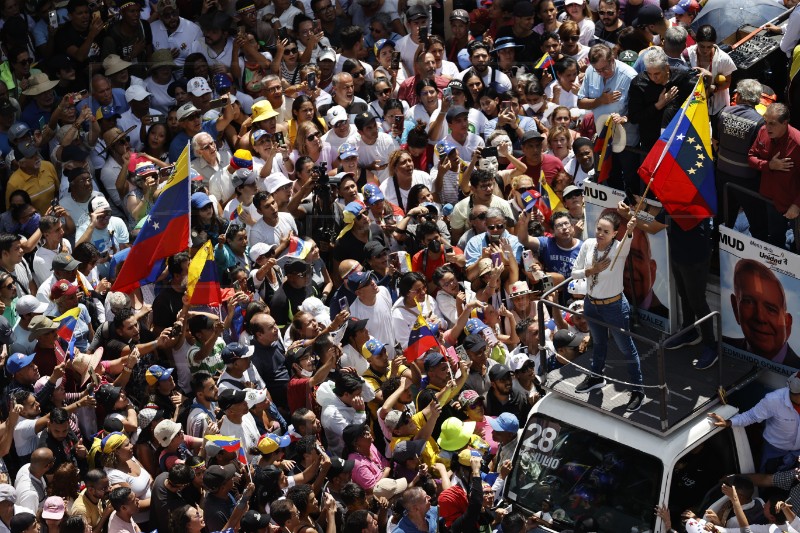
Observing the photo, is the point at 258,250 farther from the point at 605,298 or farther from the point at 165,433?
the point at 605,298

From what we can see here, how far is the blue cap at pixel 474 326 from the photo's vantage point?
15.6 m

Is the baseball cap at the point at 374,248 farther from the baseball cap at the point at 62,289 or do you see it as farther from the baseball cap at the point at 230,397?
the baseball cap at the point at 62,289

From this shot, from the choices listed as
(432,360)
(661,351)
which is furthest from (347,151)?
(661,351)

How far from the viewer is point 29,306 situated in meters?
14.7

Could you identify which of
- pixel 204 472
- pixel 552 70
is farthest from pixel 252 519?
pixel 552 70

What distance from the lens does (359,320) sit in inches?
610

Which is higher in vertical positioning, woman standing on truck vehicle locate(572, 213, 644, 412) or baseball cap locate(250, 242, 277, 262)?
woman standing on truck vehicle locate(572, 213, 644, 412)

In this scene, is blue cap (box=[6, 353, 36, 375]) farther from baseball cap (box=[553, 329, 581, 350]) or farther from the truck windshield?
baseball cap (box=[553, 329, 581, 350])

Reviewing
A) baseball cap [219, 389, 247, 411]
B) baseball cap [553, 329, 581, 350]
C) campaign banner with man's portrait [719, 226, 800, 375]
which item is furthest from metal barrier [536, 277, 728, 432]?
baseball cap [219, 389, 247, 411]

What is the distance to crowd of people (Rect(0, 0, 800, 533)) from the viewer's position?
44.3ft

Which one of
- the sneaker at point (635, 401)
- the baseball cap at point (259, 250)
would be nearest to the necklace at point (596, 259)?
the sneaker at point (635, 401)

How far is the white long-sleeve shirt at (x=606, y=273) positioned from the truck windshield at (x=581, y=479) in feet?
3.81

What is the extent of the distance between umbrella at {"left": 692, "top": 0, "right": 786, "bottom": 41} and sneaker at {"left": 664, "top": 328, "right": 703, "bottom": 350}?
4.38 metres

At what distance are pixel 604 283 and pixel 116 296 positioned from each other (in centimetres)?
471
